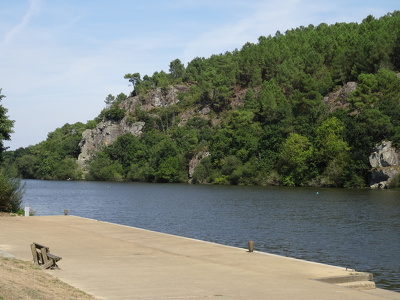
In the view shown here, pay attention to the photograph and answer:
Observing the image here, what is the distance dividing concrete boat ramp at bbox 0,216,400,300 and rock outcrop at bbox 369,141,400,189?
73905 mm

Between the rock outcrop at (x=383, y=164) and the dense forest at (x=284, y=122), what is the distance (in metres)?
1.86

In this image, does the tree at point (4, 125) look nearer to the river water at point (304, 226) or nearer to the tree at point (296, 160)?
the river water at point (304, 226)

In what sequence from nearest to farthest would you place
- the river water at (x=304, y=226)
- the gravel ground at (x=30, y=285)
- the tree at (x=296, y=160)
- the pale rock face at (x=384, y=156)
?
1. the gravel ground at (x=30, y=285)
2. the river water at (x=304, y=226)
3. the pale rock face at (x=384, y=156)
4. the tree at (x=296, y=160)

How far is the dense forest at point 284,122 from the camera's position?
105m

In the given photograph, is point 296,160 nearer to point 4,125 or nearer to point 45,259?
point 4,125

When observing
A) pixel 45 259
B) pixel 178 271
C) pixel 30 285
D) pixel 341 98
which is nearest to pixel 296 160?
pixel 341 98

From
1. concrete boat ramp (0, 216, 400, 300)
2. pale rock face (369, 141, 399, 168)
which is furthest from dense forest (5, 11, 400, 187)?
concrete boat ramp (0, 216, 400, 300)

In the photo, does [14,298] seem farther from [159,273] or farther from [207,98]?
[207,98]

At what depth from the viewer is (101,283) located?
54.2 ft

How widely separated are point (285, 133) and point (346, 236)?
304ft

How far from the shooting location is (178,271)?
18.8 m

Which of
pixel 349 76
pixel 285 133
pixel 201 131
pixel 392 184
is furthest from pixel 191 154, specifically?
pixel 392 184

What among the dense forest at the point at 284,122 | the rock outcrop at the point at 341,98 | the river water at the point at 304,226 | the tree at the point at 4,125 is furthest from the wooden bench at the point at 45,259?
the rock outcrop at the point at 341,98

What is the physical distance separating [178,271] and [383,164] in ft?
274
